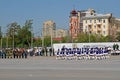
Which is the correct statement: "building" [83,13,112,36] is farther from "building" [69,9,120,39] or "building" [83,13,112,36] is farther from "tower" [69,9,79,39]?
"tower" [69,9,79,39]

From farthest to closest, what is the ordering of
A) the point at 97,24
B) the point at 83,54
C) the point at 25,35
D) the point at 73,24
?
the point at 97,24 → the point at 73,24 → the point at 25,35 → the point at 83,54

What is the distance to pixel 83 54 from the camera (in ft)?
144

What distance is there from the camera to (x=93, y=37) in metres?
116

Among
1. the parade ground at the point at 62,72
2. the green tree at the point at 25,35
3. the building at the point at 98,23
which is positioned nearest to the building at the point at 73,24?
the building at the point at 98,23

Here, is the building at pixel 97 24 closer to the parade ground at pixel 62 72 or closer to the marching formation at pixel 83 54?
the marching formation at pixel 83 54

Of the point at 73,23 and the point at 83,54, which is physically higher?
the point at 73,23

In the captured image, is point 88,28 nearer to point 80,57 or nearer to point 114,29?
point 114,29

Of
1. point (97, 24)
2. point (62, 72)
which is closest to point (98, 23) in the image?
point (97, 24)

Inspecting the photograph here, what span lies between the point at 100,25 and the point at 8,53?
354ft

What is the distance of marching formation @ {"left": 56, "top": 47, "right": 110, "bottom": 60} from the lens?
143 feet

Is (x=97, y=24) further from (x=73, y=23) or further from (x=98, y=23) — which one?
(x=73, y=23)

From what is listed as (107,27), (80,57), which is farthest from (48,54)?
(107,27)

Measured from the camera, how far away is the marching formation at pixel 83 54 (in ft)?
143

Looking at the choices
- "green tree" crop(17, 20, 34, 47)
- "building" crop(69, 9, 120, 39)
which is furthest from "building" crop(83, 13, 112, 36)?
"green tree" crop(17, 20, 34, 47)
